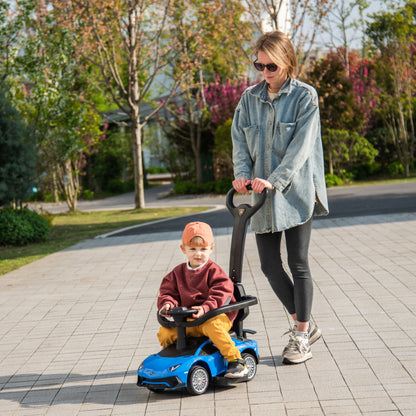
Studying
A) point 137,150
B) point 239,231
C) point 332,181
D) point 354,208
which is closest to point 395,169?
point 332,181

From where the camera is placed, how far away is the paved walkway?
3463 millimetres

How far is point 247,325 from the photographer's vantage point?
5.02m

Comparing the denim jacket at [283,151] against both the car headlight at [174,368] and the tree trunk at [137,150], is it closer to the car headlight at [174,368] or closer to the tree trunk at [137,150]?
the car headlight at [174,368]

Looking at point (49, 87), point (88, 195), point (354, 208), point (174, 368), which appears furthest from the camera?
point (88, 195)

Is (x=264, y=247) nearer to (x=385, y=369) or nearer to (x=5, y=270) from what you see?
(x=385, y=369)

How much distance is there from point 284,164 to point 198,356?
121 centimetres

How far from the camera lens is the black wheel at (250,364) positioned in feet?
12.3

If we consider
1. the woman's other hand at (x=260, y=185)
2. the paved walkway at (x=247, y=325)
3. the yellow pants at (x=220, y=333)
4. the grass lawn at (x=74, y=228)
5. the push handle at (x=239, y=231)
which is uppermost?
the woman's other hand at (x=260, y=185)

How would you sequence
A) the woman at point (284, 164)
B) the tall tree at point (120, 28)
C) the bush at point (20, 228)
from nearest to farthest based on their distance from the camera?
1. the woman at point (284, 164)
2. the bush at point (20, 228)
3. the tall tree at point (120, 28)

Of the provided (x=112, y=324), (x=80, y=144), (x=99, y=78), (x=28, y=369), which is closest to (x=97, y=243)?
(x=112, y=324)

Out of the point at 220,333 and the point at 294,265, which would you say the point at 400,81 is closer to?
the point at 294,265

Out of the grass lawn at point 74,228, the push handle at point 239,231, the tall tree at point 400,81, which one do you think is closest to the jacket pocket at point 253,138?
the push handle at point 239,231

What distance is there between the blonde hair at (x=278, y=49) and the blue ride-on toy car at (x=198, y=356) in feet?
2.62

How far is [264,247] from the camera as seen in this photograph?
13.2 ft
